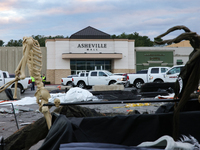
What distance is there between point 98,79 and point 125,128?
23310mm

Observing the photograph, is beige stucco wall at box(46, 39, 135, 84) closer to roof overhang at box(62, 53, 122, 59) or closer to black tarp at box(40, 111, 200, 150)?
roof overhang at box(62, 53, 122, 59)

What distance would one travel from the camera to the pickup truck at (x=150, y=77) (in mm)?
22495

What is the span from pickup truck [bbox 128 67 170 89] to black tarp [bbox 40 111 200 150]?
20046mm

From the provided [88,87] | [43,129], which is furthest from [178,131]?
[88,87]

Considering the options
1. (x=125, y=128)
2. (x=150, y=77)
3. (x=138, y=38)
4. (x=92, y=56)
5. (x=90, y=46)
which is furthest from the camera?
(x=138, y=38)

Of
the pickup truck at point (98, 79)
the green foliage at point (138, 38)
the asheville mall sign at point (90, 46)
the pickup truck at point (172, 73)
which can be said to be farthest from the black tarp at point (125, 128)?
the green foliage at point (138, 38)

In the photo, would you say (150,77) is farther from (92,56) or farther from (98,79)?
(92,56)

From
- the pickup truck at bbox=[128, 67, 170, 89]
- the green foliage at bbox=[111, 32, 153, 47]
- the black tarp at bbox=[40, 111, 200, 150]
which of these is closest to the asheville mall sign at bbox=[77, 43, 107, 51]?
the pickup truck at bbox=[128, 67, 170, 89]

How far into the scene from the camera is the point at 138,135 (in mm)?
2555

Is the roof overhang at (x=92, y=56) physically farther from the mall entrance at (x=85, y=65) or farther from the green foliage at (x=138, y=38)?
the green foliage at (x=138, y=38)

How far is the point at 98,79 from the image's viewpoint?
2581cm

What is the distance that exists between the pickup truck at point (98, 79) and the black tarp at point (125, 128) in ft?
72.8

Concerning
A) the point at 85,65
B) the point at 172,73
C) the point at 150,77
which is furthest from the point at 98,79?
the point at 85,65

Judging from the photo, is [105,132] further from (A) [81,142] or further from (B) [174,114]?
(B) [174,114]
